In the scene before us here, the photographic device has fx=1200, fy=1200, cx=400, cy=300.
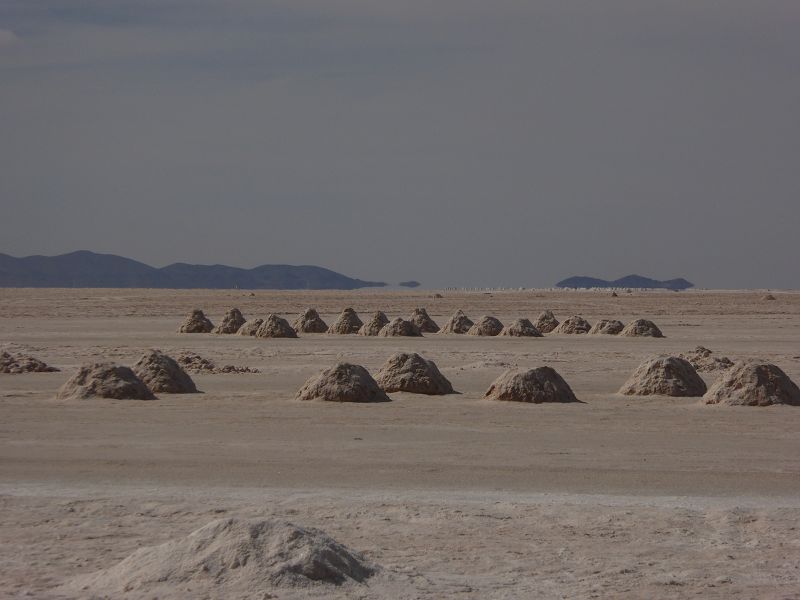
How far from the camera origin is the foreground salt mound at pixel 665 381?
50.0 ft

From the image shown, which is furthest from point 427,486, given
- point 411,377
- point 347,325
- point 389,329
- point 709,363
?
point 347,325

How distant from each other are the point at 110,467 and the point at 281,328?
1817cm

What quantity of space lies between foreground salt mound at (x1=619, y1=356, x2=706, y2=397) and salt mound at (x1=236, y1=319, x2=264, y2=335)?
1448cm

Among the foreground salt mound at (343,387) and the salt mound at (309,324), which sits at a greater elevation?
the salt mound at (309,324)

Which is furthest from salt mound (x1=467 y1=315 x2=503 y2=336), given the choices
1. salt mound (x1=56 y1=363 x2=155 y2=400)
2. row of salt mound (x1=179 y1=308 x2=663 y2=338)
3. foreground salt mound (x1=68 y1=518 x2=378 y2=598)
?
foreground salt mound (x1=68 y1=518 x2=378 y2=598)

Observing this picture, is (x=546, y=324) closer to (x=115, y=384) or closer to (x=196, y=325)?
(x=196, y=325)

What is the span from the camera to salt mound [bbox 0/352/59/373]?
1814 cm

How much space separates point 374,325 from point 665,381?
14861 mm

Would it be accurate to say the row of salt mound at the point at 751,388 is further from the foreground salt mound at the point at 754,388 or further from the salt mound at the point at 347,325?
the salt mound at the point at 347,325

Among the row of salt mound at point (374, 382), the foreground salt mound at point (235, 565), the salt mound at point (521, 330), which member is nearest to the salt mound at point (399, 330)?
the salt mound at point (521, 330)

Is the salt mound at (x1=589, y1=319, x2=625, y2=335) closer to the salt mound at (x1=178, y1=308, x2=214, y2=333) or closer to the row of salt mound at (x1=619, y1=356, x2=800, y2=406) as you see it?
the salt mound at (x1=178, y1=308, x2=214, y2=333)

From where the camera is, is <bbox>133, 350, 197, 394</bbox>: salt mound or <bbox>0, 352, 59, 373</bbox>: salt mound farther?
<bbox>0, 352, 59, 373</bbox>: salt mound

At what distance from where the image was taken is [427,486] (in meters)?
9.21

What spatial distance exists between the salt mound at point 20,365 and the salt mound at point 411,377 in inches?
232
